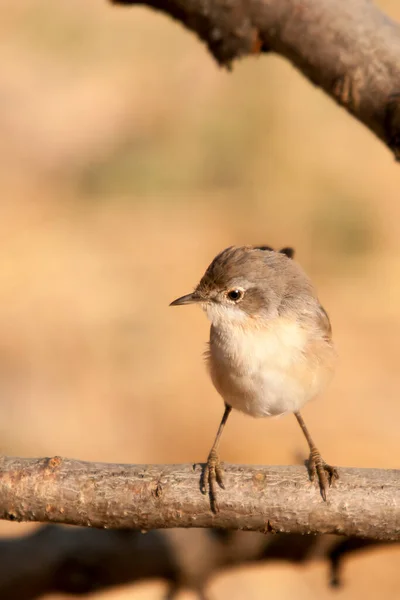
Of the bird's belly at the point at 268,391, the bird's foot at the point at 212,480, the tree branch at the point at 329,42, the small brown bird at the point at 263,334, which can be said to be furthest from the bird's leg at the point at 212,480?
the tree branch at the point at 329,42

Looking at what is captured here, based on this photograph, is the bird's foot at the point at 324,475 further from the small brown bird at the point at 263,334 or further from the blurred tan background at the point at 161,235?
the blurred tan background at the point at 161,235

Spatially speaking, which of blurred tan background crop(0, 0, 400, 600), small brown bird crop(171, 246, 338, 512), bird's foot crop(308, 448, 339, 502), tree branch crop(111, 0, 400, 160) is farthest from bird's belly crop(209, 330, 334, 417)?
blurred tan background crop(0, 0, 400, 600)

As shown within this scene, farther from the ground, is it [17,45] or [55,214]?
[17,45]

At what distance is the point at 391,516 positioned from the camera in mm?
3295

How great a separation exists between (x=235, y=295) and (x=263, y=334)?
0.78 feet

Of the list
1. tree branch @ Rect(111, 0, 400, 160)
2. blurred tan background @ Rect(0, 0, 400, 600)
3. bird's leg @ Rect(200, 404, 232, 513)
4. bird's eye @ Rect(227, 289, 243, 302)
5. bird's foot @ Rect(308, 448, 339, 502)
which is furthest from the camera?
blurred tan background @ Rect(0, 0, 400, 600)

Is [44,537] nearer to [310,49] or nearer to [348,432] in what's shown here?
[310,49]

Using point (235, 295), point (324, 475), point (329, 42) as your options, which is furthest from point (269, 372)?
point (329, 42)

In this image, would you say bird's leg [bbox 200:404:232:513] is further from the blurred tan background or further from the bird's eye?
the blurred tan background

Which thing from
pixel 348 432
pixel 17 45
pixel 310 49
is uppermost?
pixel 310 49

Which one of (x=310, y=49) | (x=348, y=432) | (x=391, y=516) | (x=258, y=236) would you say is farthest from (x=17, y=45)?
(x=391, y=516)

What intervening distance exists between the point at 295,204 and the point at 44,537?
7180mm

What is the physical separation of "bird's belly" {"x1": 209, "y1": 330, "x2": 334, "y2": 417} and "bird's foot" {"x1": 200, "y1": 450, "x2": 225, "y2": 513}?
65 cm

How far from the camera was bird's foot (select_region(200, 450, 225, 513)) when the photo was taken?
3.25m
